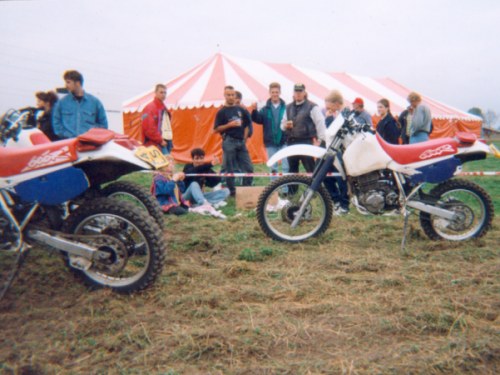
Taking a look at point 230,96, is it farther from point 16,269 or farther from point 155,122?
point 16,269

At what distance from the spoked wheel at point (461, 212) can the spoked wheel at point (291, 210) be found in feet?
3.29

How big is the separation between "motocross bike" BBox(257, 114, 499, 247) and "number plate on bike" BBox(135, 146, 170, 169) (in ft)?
5.01

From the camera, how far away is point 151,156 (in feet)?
10.5

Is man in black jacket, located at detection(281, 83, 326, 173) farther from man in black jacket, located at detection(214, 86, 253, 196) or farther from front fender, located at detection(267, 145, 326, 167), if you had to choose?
front fender, located at detection(267, 145, 326, 167)

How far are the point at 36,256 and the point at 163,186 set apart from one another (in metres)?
2.20

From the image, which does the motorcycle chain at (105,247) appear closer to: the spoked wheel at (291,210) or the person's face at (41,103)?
the spoked wheel at (291,210)

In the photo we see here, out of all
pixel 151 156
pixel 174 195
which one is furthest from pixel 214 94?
pixel 151 156

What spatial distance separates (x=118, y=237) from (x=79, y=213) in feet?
1.02

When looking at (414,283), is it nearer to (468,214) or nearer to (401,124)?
(468,214)

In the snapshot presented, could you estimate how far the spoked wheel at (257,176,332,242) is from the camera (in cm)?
459

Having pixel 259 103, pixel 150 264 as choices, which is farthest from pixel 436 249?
pixel 259 103

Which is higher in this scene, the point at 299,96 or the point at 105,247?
the point at 299,96

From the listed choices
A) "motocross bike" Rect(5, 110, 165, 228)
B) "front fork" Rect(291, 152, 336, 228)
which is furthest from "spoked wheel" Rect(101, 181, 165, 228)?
"front fork" Rect(291, 152, 336, 228)

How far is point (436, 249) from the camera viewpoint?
4.29m
